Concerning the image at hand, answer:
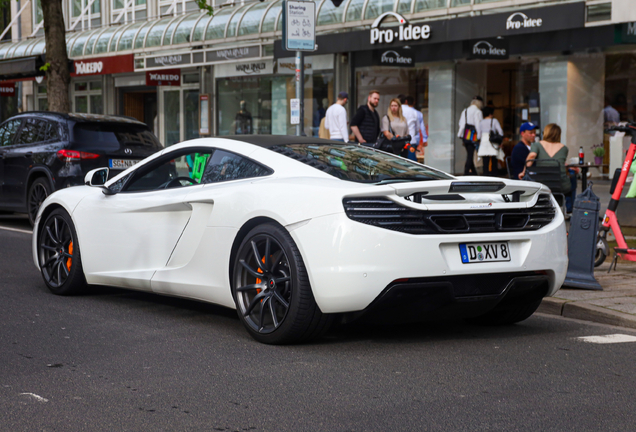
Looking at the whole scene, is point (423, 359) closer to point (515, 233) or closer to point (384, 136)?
point (515, 233)

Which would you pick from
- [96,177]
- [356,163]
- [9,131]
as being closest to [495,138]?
[9,131]

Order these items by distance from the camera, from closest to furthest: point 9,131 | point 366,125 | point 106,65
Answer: point 9,131, point 366,125, point 106,65

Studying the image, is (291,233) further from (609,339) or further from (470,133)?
(470,133)

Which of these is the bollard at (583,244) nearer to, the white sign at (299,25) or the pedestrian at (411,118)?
the white sign at (299,25)

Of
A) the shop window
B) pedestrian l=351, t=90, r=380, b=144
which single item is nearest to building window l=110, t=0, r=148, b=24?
pedestrian l=351, t=90, r=380, b=144

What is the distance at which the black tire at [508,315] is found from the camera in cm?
593

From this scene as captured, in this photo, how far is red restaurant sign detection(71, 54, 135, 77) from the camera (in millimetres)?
26516

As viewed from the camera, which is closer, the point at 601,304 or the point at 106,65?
the point at 601,304

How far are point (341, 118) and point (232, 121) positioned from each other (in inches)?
431

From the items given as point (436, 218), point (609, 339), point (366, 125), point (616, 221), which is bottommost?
point (609, 339)

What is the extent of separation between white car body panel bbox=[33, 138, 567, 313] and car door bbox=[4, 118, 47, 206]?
230 inches

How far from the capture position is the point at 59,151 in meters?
11.9

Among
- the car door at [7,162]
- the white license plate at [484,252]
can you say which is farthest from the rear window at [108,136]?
the white license plate at [484,252]

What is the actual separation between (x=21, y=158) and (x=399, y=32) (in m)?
8.92
